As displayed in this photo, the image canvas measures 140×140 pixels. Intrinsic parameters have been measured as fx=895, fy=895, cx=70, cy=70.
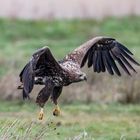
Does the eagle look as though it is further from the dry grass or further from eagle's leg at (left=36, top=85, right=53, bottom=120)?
the dry grass

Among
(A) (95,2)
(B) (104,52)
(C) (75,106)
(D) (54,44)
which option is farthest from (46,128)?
(A) (95,2)

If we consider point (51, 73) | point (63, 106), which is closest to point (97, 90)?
point (63, 106)

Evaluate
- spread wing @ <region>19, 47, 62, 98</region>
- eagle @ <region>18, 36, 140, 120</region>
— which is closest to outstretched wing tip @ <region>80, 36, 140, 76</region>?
eagle @ <region>18, 36, 140, 120</region>

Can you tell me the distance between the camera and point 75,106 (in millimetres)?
15383

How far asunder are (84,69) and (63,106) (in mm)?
915

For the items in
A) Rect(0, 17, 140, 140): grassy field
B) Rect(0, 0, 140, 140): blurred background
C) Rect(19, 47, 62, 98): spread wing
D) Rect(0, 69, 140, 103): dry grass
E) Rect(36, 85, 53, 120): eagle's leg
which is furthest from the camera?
Rect(0, 69, 140, 103): dry grass

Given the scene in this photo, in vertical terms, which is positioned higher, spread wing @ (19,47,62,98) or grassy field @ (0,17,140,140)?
spread wing @ (19,47,62,98)

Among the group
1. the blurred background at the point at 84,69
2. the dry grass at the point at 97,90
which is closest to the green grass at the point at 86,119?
the blurred background at the point at 84,69

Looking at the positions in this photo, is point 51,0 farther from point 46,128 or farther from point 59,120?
point 46,128

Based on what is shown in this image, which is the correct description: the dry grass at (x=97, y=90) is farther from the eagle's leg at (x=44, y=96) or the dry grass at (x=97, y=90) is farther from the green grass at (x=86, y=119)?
the eagle's leg at (x=44, y=96)

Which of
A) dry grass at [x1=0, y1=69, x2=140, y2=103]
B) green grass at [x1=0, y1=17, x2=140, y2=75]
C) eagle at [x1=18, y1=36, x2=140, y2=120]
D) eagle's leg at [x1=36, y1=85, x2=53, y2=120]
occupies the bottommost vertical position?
green grass at [x1=0, y1=17, x2=140, y2=75]

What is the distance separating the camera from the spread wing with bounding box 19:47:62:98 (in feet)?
30.8

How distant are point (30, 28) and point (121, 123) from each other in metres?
9.61

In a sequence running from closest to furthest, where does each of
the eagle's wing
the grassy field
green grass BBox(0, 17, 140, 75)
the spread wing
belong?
the spread wing → the grassy field → the eagle's wing → green grass BBox(0, 17, 140, 75)
